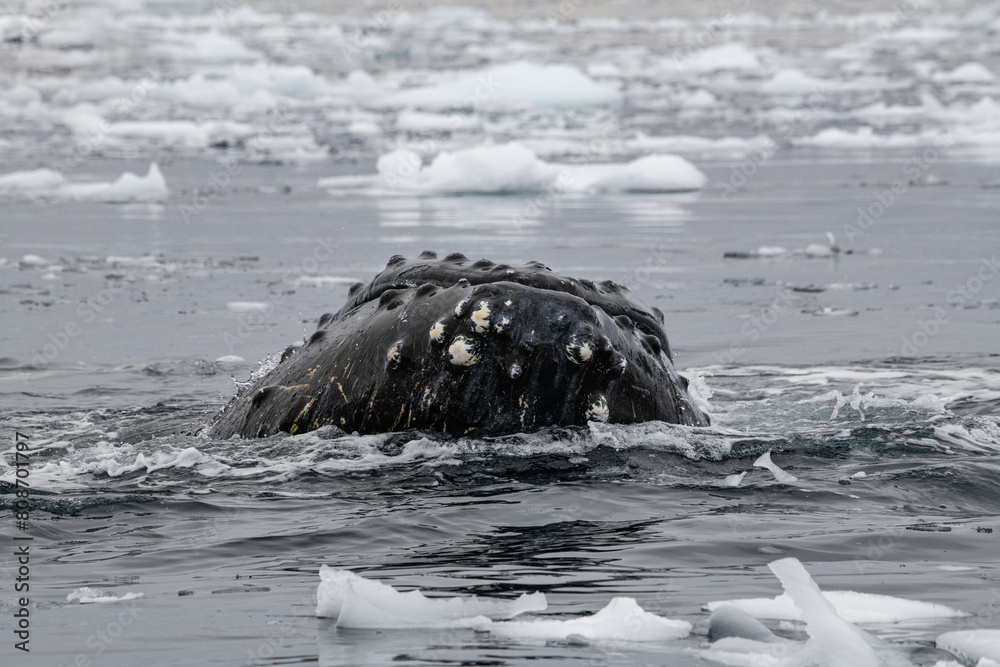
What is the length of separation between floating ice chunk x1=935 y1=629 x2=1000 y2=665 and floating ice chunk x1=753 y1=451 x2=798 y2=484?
2.35 m

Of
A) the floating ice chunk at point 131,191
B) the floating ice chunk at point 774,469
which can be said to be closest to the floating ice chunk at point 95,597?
the floating ice chunk at point 774,469

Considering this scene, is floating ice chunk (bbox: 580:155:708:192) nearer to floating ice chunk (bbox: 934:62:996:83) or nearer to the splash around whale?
the splash around whale

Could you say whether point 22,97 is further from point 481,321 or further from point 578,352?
point 578,352

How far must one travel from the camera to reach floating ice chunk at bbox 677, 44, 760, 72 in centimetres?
6159

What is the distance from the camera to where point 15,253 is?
52.0 ft

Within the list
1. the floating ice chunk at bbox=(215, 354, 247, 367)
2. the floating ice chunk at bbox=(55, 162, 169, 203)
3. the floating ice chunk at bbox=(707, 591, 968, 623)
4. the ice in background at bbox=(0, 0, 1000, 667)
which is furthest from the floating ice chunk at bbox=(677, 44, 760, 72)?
the floating ice chunk at bbox=(707, 591, 968, 623)

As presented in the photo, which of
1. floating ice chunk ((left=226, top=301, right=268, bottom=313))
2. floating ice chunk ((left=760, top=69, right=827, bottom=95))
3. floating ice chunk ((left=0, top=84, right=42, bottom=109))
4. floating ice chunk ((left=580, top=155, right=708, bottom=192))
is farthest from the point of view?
floating ice chunk ((left=760, top=69, right=827, bottom=95))

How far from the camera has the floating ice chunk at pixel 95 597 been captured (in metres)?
4.00

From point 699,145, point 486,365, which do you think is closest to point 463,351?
point 486,365

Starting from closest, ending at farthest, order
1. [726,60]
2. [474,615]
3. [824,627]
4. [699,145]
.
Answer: [824,627] < [474,615] < [699,145] < [726,60]

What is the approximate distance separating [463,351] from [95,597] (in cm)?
208

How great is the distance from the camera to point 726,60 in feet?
204

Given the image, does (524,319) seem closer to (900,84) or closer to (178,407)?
(178,407)

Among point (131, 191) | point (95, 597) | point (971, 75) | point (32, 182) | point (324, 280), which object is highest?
point (971, 75)
